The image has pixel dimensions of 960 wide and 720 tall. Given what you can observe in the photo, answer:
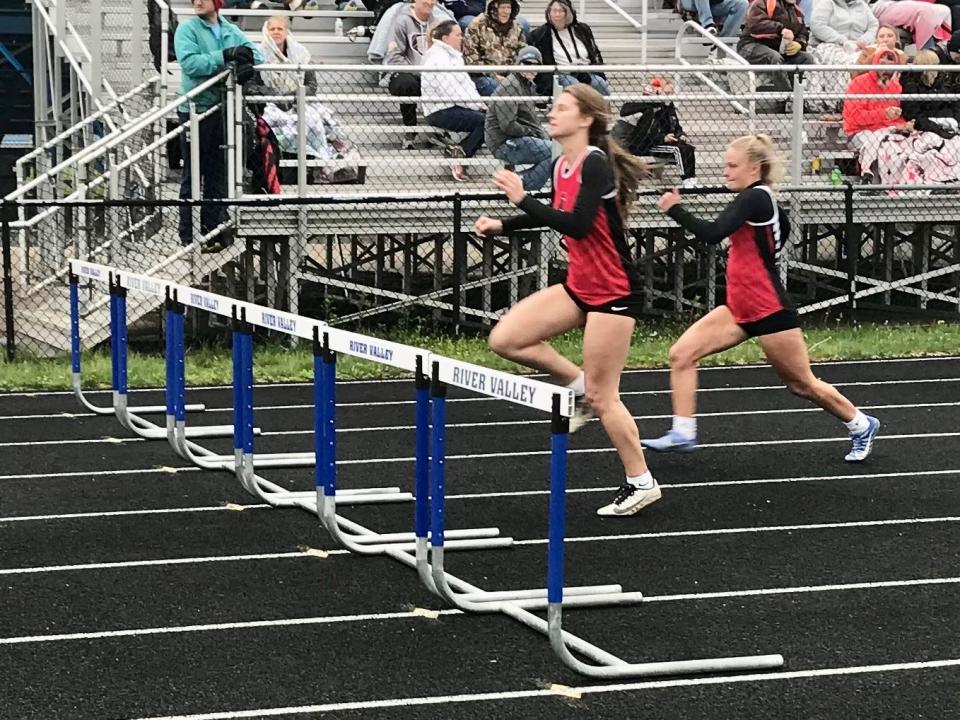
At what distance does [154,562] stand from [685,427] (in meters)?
3.13

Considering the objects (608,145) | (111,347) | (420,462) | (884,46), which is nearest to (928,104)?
(884,46)

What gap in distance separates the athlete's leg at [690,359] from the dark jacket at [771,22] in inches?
348

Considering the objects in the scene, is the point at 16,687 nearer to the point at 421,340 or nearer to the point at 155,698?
the point at 155,698

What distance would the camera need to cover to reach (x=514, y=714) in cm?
594

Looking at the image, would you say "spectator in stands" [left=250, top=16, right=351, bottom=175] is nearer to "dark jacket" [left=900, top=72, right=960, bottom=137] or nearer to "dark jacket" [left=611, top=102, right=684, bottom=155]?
"dark jacket" [left=611, top=102, right=684, bottom=155]

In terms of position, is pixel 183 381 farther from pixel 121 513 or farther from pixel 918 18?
pixel 918 18

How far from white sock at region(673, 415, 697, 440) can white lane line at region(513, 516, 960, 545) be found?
1101 mm

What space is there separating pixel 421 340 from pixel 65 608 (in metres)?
A: 7.89

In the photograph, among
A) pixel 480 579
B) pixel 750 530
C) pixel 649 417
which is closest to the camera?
pixel 480 579

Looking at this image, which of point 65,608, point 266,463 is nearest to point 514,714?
point 65,608

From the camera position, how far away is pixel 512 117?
15.0 m

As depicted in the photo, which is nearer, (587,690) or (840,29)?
(587,690)

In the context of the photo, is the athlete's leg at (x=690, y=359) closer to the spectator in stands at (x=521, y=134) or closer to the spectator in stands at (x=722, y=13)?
the spectator in stands at (x=521, y=134)

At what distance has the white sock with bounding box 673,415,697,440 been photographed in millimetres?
9773
